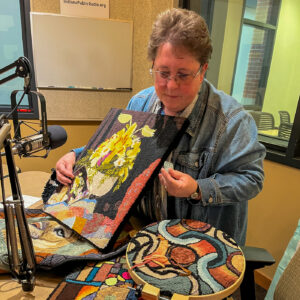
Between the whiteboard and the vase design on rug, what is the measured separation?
1552mm

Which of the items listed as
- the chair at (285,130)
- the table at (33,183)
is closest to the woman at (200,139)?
the table at (33,183)

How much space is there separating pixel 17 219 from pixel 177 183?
1.34 feet

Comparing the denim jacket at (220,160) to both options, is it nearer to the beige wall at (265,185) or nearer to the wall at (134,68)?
the beige wall at (265,185)

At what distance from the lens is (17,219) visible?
59 centimetres

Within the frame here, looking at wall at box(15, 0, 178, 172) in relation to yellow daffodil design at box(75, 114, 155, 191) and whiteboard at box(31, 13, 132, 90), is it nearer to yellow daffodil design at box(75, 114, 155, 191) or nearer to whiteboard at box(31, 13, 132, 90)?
whiteboard at box(31, 13, 132, 90)

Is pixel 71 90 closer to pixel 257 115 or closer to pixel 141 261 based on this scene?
pixel 257 115

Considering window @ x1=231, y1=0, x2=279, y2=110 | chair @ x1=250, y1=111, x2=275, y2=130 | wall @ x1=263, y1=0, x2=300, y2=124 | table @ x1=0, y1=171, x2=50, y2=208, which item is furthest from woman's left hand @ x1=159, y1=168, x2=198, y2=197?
window @ x1=231, y1=0, x2=279, y2=110

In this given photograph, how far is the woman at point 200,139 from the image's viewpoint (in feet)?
2.60

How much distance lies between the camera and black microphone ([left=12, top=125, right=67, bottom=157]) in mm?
594

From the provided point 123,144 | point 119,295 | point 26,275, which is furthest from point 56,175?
point 119,295

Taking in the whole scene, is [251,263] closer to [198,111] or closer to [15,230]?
[198,111]

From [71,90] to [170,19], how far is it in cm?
182

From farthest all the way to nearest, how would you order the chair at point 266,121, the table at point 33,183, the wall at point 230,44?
1. the wall at point 230,44
2. the chair at point 266,121
3. the table at point 33,183

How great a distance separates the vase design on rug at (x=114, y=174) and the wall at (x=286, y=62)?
1228 millimetres
